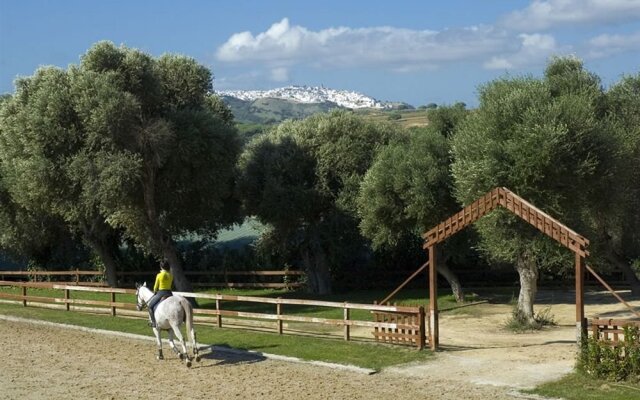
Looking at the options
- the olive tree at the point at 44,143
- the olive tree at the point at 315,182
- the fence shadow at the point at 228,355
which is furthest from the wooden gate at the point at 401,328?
the olive tree at the point at 315,182

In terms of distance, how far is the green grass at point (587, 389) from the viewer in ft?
43.6

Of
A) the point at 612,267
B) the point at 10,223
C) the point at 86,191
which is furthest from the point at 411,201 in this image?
the point at 10,223

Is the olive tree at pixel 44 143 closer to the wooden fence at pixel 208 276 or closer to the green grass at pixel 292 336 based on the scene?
the green grass at pixel 292 336

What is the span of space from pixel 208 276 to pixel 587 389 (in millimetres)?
26392

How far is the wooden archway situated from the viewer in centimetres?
1570

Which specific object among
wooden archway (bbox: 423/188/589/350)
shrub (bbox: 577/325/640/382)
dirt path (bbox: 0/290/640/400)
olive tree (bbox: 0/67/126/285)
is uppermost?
olive tree (bbox: 0/67/126/285)

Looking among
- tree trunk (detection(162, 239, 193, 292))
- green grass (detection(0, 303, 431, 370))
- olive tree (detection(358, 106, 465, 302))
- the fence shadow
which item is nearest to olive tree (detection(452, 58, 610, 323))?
olive tree (detection(358, 106, 465, 302))

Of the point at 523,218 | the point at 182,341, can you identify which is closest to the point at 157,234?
the point at 182,341

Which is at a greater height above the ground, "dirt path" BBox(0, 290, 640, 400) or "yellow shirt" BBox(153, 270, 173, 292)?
"yellow shirt" BBox(153, 270, 173, 292)

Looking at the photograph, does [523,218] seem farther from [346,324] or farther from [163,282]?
[163,282]

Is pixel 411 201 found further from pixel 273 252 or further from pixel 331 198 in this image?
pixel 273 252

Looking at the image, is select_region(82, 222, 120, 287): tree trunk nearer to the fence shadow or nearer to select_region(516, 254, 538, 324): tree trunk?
the fence shadow

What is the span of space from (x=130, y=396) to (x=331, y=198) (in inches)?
766

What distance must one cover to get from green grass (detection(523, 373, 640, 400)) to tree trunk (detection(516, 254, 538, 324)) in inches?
295
